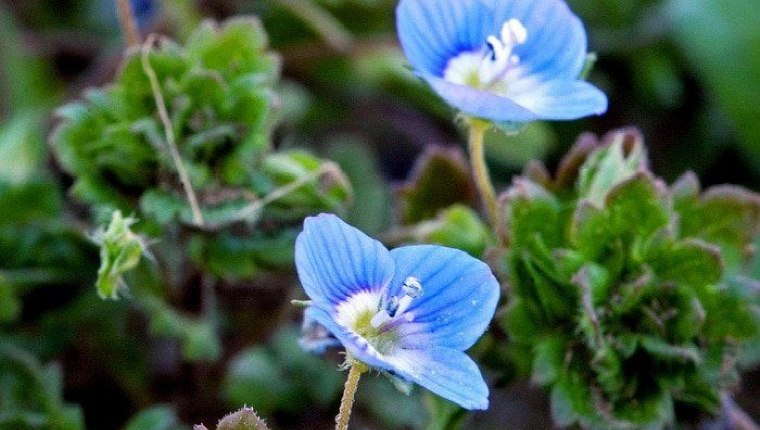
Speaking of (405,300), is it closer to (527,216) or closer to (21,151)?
(527,216)

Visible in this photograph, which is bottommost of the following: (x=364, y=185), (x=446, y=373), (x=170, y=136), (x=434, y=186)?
(x=364, y=185)

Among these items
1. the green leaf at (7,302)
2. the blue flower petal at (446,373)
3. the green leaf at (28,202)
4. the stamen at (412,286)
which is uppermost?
the stamen at (412,286)

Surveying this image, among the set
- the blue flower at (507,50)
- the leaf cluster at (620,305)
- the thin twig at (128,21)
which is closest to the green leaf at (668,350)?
the leaf cluster at (620,305)

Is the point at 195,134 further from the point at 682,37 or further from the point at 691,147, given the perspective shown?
the point at 691,147

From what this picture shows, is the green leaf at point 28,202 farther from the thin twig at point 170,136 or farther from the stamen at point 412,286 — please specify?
the stamen at point 412,286

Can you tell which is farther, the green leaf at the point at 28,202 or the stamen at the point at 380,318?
the green leaf at the point at 28,202

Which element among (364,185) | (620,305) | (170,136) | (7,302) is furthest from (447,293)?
(364,185)
